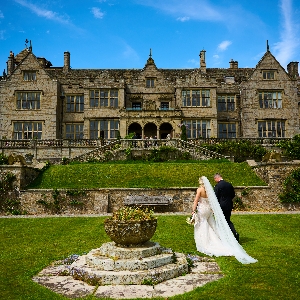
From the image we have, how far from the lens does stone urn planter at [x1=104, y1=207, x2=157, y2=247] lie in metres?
7.37

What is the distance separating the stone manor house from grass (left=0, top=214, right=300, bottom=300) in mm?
21777

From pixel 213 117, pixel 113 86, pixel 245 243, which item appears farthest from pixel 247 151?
pixel 245 243

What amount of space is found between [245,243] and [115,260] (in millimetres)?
5063

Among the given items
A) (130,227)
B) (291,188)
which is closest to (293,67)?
(291,188)

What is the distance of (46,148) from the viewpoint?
31094mm

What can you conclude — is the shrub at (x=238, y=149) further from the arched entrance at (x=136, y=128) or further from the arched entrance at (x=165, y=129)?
the arched entrance at (x=136, y=128)

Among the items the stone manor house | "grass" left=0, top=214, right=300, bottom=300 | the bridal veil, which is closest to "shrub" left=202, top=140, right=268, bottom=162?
the stone manor house

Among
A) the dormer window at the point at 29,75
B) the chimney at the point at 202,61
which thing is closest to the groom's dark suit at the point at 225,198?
the dormer window at the point at 29,75

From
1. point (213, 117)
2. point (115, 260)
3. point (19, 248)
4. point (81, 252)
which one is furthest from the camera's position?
point (213, 117)

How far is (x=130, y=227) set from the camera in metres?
7.37

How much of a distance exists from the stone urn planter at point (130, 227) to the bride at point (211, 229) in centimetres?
250

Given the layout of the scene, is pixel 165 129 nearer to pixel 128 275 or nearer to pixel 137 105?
pixel 137 105

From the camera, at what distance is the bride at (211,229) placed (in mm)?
9344

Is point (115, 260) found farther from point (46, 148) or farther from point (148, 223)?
point (46, 148)
